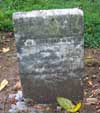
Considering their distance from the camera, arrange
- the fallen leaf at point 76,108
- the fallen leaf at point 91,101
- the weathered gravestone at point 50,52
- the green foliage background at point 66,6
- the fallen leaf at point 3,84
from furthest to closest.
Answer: the green foliage background at point 66,6 < the fallen leaf at point 3,84 < the fallen leaf at point 91,101 < the fallen leaf at point 76,108 < the weathered gravestone at point 50,52

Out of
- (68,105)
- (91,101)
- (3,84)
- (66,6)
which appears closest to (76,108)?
(68,105)

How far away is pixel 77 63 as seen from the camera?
5117 mm

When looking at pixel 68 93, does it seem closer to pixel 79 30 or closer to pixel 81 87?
pixel 81 87

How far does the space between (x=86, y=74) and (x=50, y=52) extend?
120 centimetres

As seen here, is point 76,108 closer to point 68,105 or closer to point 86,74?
point 68,105

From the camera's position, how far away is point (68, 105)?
5.25 metres

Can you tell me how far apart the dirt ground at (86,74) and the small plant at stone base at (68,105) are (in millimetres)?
93

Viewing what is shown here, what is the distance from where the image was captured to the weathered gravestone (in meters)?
4.87

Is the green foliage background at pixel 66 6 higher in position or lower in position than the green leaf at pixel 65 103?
higher

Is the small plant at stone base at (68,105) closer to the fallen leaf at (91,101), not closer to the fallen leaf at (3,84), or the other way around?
the fallen leaf at (91,101)

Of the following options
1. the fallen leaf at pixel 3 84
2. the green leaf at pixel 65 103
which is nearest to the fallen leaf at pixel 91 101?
the green leaf at pixel 65 103

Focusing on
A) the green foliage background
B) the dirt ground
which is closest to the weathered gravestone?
the dirt ground

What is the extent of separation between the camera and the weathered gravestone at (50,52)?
487cm

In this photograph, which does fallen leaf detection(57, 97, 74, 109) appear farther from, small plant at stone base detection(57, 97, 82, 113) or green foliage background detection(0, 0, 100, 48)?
green foliage background detection(0, 0, 100, 48)
